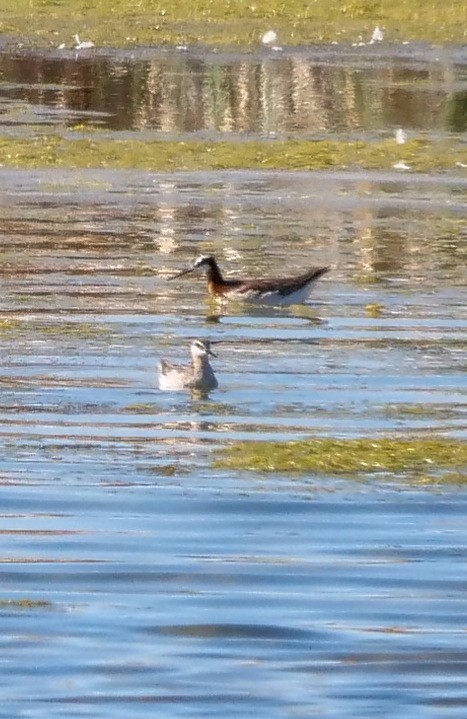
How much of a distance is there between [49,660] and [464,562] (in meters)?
1.79

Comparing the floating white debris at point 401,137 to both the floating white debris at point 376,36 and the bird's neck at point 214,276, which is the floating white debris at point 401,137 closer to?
the bird's neck at point 214,276

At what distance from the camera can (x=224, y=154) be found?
20.7 m

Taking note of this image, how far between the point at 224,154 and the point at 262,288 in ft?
25.1

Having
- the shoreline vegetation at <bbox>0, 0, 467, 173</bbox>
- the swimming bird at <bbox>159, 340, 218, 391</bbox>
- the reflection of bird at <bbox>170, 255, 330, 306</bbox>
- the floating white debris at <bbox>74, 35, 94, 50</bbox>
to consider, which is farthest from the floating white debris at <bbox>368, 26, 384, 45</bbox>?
the swimming bird at <bbox>159, 340, 218, 391</bbox>

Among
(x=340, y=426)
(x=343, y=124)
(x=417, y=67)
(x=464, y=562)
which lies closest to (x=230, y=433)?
(x=340, y=426)

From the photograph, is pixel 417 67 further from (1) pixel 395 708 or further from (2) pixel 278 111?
(1) pixel 395 708

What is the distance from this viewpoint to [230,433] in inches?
370

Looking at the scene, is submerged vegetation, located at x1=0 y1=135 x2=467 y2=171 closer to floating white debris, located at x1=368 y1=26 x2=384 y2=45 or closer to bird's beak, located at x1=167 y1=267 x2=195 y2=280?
bird's beak, located at x1=167 y1=267 x2=195 y2=280

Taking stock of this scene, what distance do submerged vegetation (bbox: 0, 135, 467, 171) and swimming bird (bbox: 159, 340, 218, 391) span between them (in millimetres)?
9420

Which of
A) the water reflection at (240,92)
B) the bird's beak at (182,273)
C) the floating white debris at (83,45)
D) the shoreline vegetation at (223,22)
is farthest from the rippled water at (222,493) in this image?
the shoreline vegetation at (223,22)

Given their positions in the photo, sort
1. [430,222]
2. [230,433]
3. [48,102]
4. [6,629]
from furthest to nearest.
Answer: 1. [48,102]
2. [430,222]
3. [230,433]
4. [6,629]

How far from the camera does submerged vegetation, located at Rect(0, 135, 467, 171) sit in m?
20.1

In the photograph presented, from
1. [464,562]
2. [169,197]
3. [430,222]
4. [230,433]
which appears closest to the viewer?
[464,562]

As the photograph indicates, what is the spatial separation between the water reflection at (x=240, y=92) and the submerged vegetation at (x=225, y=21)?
1.08 m
